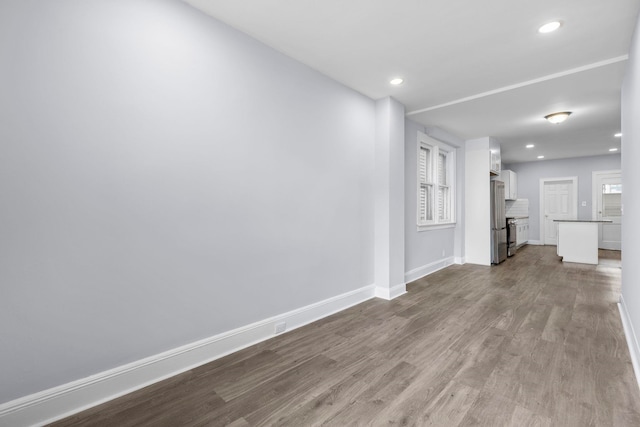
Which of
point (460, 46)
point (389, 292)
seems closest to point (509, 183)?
point (389, 292)

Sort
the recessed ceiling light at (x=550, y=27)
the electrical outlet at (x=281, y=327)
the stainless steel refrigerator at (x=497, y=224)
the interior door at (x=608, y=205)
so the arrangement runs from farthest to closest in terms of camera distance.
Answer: the interior door at (x=608, y=205)
the stainless steel refrigerator at (x=497, y=224)
the electrical outlet at (x=281, y=327)
the recessed ceiling light at (x=550, y=27)

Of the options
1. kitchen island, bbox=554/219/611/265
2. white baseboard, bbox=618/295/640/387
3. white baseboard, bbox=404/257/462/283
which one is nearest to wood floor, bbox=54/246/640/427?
white baseboard, bbox=618/295/640/387

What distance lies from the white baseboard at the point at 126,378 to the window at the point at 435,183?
3.36 metres

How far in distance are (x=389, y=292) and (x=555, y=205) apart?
8.20 meters

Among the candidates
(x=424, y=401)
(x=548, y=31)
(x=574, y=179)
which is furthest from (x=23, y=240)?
(x=574, y=179)

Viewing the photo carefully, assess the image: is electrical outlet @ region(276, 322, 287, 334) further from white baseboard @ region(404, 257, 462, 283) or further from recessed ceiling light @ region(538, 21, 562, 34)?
recessed ceiling light @ region(538, 21, 562, 34)

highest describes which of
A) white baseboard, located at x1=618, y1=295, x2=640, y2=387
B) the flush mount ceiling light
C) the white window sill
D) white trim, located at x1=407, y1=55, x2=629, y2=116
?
white trim, located at x1=407, y1=55, x2=629, y2=116

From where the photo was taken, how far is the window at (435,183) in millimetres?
5137

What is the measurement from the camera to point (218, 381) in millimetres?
2025

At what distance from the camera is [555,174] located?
29.0 feet

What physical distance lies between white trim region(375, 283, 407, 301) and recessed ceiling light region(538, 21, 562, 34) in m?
3.04

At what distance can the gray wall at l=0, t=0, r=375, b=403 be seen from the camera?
156cm

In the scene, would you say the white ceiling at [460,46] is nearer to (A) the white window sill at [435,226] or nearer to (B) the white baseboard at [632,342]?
(A) the white window sill at [435,226]

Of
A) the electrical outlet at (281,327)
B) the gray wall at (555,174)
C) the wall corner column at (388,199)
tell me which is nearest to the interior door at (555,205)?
the gray wall at (555,174)
